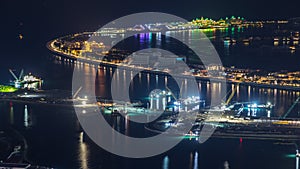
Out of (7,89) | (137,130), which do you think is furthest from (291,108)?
(7,89)

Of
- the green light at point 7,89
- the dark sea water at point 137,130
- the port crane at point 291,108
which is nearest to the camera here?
the dark sea water at point 137,130

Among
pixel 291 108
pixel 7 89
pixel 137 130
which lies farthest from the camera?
pixel 7 89

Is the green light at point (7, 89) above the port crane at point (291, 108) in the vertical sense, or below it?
above

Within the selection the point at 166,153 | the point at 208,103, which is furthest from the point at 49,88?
the point at 166,153

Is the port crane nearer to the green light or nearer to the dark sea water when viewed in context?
the dark sea water

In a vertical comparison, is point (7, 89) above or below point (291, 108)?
above

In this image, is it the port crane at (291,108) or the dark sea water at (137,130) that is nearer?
the dark sea water at (137,130)

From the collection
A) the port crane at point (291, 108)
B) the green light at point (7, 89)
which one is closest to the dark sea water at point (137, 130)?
the port crane at point (291, 108)

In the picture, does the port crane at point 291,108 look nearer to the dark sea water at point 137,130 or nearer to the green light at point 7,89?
the dark sea water at point 137,130

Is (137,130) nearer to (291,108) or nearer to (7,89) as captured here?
(291,108)

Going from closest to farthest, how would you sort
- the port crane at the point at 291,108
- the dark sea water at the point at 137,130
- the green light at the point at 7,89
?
the dark sea water at the point at 137,130, the port crane at the point at 291,108, the green light at the point at 7,89

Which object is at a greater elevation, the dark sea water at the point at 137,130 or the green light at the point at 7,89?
the green light at the point at 7,89

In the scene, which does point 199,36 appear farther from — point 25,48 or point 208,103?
point 208,103
